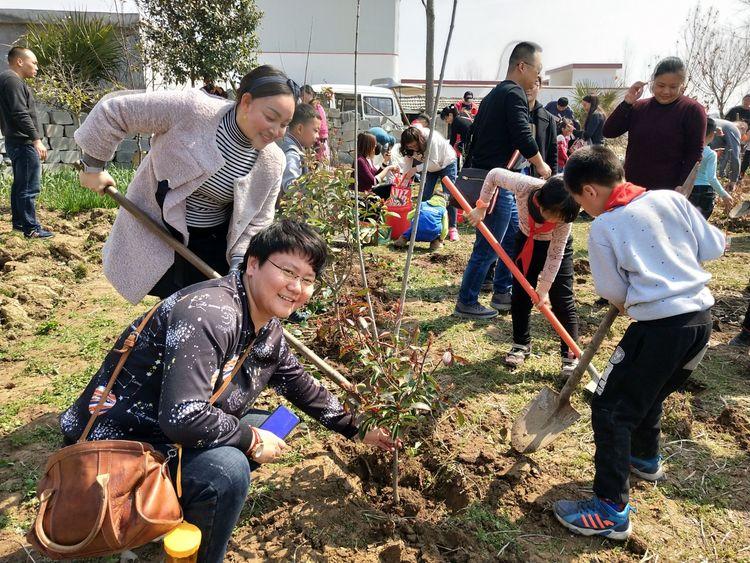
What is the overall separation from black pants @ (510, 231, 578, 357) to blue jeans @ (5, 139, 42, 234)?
5.21 metres

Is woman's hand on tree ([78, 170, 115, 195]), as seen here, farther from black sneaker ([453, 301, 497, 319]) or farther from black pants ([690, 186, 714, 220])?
black pants ([690, 186, 714, 220])

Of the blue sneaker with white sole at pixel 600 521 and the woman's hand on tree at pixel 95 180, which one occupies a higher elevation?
the woman's hand on tree at pixel 95 180

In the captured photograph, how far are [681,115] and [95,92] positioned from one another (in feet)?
29.2

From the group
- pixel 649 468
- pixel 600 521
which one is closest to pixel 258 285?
pixel 600 521

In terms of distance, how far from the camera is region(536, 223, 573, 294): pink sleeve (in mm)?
3119

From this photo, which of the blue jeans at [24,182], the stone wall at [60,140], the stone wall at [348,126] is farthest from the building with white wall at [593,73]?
→ the blue jeans at [24,182]

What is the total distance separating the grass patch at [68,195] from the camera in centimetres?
694

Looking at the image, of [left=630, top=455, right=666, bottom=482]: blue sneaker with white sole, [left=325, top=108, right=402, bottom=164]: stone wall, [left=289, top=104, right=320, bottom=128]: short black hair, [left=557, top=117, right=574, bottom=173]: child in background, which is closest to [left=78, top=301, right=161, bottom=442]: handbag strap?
[left=630, top=455, right=666, bottom=482]: blue sneaker with white sole

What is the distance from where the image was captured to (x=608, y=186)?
216cm

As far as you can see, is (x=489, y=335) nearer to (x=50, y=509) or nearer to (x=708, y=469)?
(x=708, y=469)

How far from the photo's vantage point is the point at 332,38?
75.5ft

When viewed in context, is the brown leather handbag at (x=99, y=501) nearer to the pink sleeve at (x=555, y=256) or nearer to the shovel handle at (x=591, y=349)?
the shovel handle at (x=591, y=349)

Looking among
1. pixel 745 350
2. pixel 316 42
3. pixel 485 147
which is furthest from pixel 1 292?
pixel 316 42

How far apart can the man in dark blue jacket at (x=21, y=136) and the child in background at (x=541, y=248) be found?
4.95m
